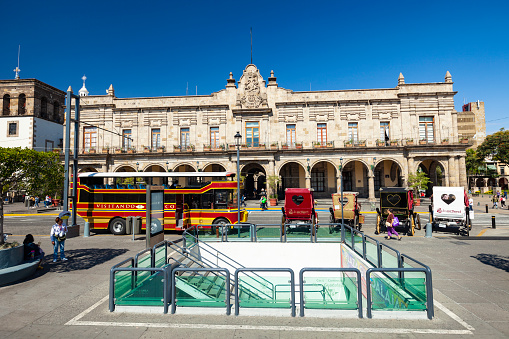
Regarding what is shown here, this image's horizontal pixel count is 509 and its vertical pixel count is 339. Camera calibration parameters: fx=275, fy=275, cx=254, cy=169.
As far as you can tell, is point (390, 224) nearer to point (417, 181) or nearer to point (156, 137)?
point (417, 181)

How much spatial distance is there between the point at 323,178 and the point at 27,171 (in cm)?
3286

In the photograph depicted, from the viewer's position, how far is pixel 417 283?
18.3 ft

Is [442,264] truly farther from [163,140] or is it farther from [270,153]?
[163,140]

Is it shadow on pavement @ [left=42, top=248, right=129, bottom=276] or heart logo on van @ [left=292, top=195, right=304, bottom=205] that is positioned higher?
heart logo on van @ [left=292, top=195, right=304, bottom=205]

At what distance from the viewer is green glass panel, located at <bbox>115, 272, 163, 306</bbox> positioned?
5.97 meters

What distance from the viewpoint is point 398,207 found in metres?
16.8

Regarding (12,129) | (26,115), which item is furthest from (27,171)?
(12,129)

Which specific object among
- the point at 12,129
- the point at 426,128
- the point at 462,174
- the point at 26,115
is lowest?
the point at 462,174

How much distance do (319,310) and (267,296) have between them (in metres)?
1.17

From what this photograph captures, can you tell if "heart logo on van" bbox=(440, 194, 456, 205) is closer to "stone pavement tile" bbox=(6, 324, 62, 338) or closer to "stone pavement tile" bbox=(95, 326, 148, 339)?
"stone pavement tile" bbox=(95, 326, 148, 339)

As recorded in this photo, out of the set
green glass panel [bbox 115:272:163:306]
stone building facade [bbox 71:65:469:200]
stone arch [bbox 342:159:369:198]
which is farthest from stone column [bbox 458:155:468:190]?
green glass panel [bbox 115:272:163:306]

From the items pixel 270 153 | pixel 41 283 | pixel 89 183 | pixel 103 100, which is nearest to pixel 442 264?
pixel 41 283

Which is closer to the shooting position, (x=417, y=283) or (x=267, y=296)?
(x=417, y=283)

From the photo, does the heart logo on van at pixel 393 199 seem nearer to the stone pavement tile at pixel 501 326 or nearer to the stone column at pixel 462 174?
the stone pavement tile at pixel 501 326
